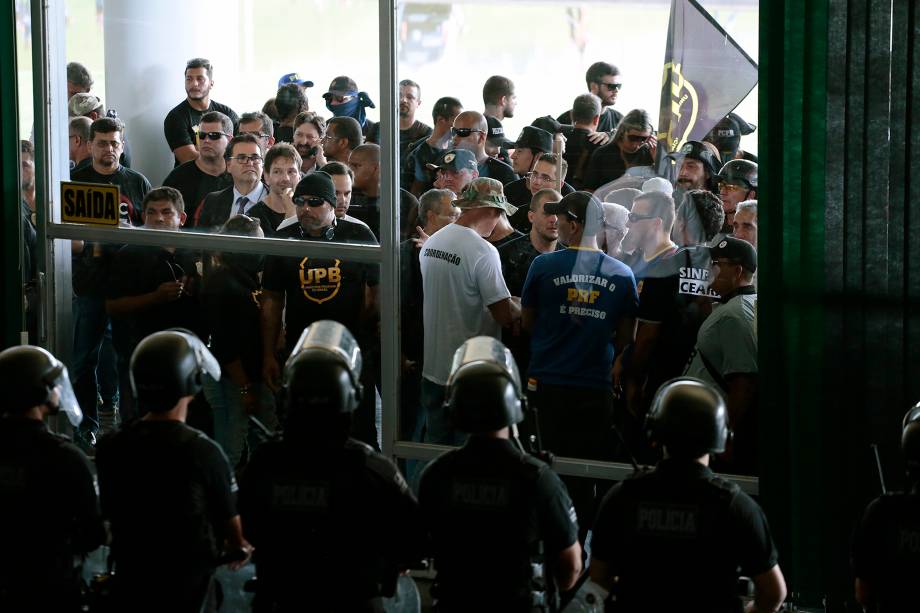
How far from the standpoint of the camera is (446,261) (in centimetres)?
594

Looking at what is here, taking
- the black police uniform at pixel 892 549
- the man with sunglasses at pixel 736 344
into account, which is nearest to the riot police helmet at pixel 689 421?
the black police uniform at pixel 892 549

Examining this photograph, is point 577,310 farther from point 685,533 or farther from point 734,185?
→ point 685,533

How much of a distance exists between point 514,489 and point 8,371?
181cm

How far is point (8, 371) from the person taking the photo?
4359 millimetres

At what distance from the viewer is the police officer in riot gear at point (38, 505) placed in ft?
13.8

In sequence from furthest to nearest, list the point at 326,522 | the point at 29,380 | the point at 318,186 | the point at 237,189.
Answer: the point at 237,189 < the point at 318,186 < the point at 29,380 < the point at 326,522

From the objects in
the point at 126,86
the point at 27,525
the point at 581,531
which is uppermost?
the point at 126,86

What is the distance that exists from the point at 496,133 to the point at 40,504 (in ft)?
8.76

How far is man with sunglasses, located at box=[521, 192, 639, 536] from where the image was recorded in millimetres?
5660

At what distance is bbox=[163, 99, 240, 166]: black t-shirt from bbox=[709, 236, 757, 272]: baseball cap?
2.48 metres

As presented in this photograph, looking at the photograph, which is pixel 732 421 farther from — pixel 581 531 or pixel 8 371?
pixel 8 371

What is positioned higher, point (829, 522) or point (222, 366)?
point (222, 366)

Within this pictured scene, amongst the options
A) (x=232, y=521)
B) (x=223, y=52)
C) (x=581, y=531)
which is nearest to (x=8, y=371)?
(x=232, y=521)

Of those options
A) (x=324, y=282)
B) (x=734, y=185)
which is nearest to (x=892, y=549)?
(x=734, y=185)
